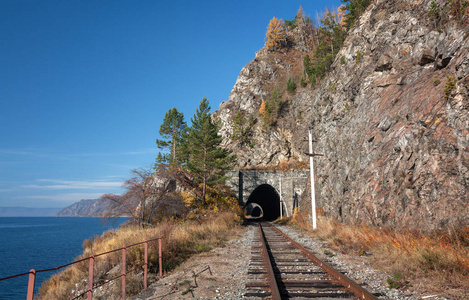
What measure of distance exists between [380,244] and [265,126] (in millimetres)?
41708

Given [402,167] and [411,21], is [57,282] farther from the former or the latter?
[411,21]

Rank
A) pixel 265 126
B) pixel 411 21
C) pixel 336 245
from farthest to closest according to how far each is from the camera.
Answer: pixel 265 126, pixel 411 21, pixel 336 245

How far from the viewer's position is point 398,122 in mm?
12969

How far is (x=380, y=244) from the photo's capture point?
28.6 feet

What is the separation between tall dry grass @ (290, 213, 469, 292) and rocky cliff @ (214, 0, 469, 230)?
2.76 feet

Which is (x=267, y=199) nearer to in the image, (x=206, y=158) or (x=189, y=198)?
(x=206, y=158)

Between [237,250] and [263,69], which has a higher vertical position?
[263,69]

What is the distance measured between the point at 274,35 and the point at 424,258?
79.8m

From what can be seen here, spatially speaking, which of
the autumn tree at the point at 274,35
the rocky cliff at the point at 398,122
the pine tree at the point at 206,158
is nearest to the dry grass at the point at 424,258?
the rocky cliff at the point at 398,122

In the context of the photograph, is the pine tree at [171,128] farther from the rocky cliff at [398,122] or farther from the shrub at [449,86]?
the shrub at [449,86]

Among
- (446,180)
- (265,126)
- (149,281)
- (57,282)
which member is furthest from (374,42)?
(265,126)

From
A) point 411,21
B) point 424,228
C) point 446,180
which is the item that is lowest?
point 424,228

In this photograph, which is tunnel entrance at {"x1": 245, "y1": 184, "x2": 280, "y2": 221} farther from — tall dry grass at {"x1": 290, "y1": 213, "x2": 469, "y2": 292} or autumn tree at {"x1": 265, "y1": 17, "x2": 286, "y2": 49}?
autumn tree at {"x1": 265, "y1": 17, "x2": 286, "y2": 49}

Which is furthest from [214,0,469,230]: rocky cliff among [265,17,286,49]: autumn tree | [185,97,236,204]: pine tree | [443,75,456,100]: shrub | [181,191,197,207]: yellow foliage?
[265,17,286,49]: autumn tree
